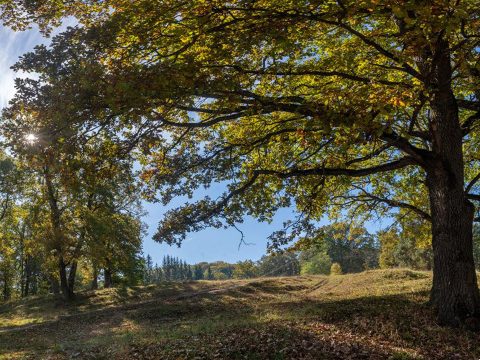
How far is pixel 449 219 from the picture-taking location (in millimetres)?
11586

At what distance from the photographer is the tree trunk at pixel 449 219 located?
11.2 meters

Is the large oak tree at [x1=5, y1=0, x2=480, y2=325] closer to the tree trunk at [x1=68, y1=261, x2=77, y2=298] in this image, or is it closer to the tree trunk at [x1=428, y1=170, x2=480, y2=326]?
the tree trunk at [x1=428, y1=170, x2=480, y2=326]

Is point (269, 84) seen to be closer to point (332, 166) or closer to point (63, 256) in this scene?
point (332, 166)

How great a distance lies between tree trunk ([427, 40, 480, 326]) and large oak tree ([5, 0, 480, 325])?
0.03m

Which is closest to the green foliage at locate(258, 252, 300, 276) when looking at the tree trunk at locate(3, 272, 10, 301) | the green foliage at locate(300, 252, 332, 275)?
the green foliage at locate(300, 252, 332, 275)

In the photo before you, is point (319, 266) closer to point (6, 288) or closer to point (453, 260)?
point (6, 288)

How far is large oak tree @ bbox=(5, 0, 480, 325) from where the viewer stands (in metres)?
8.00

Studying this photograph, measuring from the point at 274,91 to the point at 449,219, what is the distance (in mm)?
6594

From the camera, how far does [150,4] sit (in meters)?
8.34

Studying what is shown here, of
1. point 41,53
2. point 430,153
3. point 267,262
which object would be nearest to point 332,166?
point 430,153

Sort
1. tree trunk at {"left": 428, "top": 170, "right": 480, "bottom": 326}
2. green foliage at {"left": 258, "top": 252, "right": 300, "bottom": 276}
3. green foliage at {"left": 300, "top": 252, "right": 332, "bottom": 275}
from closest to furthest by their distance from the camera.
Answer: tree trunk at {"left": 428, "top": 170, "right": 480, "bottom": 326} → green foliage at {"left": 300, "top": 252, "right": 332, "bottom": 275} → green foliage at {"left": 258, "top": 252, "right": 300, "bottom": 276}

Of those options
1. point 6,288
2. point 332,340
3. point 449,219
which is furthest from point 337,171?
point 6,288

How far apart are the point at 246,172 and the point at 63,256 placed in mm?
24589

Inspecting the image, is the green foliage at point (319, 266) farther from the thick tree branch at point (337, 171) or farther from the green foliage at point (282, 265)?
the thick tree branch at point (337, 171)
